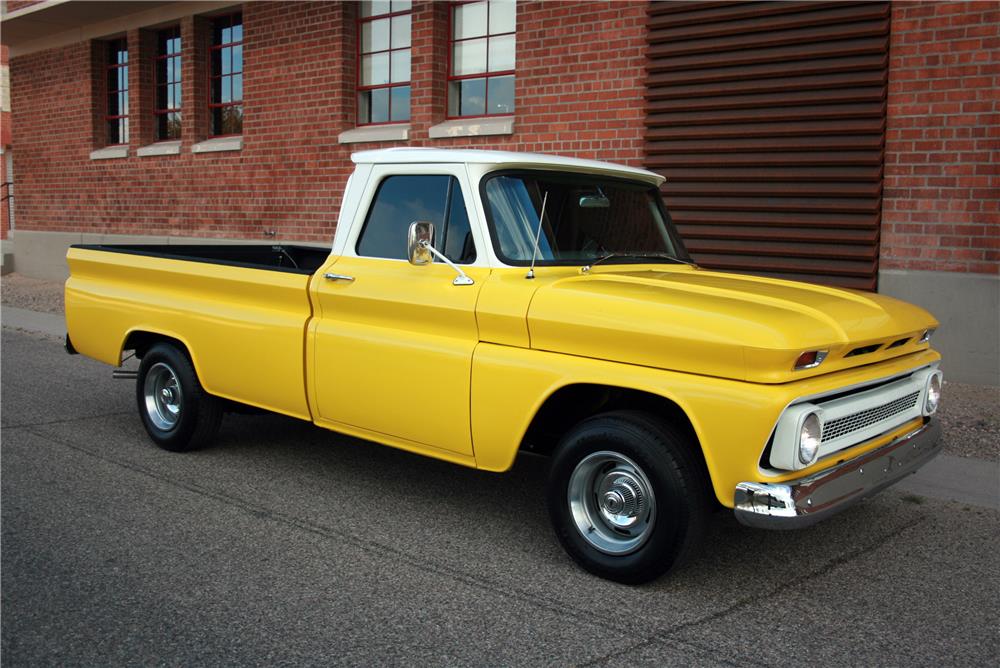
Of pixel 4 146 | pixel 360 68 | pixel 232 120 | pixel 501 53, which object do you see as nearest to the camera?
pixel 501 53

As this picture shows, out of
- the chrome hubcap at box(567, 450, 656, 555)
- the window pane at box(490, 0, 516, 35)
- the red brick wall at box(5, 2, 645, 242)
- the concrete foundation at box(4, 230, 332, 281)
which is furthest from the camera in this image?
the concrete foundation at box(4, 230, 332, 281)

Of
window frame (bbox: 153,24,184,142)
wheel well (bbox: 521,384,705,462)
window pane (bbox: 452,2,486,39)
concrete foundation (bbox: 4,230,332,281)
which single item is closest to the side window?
wheel well (bbox: 521,384,705,462)

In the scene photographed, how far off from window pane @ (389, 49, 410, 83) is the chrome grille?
9.13 m

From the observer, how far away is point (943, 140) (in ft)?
25.6

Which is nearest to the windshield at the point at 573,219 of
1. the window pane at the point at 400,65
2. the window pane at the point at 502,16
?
the window pane at the point at 502,16

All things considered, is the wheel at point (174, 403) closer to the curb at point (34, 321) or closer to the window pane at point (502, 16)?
the curb at point (34, 321)

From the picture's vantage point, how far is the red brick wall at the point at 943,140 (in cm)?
760

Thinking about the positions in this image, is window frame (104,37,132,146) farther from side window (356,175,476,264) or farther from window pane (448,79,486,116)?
side window (356,175,476,264)

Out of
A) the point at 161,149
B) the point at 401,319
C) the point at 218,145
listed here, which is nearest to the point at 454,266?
the point at 401,319

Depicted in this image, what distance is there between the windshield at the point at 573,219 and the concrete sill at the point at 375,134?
6.95 meters

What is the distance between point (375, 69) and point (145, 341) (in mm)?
7119

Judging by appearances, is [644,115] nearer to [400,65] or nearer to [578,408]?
[400,65]

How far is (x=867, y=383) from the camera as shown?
13.4ft

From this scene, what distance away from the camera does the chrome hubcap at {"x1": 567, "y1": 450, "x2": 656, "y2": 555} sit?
4023 millimetres
